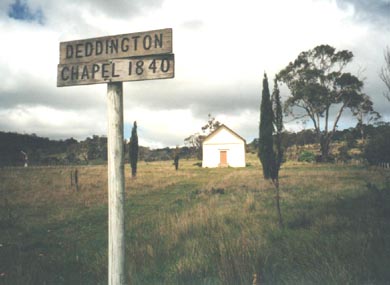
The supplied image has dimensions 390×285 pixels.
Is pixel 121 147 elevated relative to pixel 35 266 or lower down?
elevated

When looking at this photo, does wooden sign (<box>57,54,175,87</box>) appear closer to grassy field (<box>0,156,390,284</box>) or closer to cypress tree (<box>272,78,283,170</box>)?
grassy field (<box>0,156,390,284</box>)

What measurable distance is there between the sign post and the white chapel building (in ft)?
121

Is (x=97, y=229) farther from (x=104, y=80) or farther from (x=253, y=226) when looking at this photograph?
(x=104, y=80)

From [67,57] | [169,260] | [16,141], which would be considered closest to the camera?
[67,57]

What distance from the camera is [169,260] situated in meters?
3.89

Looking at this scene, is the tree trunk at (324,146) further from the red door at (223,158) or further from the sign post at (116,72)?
the sign post at (116,72)

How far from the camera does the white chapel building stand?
39031 mm

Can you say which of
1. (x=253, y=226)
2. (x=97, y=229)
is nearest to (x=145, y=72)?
(x=253, y=226)

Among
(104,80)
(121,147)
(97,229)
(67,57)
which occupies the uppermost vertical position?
(67,57)

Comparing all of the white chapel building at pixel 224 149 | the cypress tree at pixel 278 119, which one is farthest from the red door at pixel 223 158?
the cypress tree at pixel 278 119

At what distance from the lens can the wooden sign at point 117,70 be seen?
2.52 meters

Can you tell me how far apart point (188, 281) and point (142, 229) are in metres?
3.50

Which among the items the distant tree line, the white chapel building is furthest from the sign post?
the distant tree line

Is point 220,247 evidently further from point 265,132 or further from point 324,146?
point 324,146
